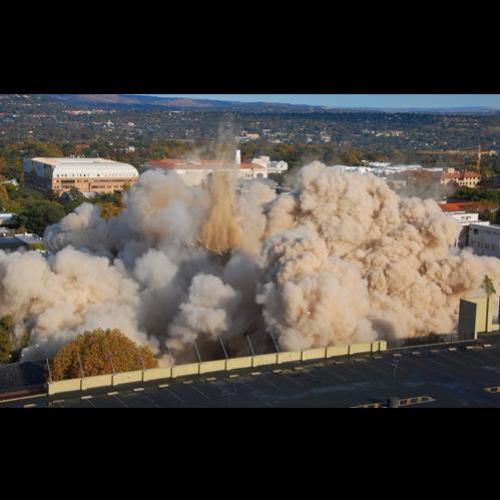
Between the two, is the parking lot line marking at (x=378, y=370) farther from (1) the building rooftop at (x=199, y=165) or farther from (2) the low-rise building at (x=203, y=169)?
(1) the building rooftop at (x=199, y=165)

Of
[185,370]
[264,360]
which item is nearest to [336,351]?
[264,360]

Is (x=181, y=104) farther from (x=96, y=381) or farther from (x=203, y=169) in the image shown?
(x=96, y=381)

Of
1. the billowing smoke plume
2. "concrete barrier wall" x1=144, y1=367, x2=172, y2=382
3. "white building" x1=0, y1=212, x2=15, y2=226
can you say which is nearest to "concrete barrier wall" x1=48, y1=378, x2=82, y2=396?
"concrete barrier wall" x1=144, y1=367, x2=172, y2=382

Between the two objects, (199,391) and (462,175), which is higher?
(462,175)

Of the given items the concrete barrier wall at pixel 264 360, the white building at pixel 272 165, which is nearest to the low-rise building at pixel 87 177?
the white building at pixel 272 165

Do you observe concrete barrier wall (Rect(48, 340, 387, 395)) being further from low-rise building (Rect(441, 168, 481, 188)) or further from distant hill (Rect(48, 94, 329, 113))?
distant hill (Rect(48, 94, 329, 113))
